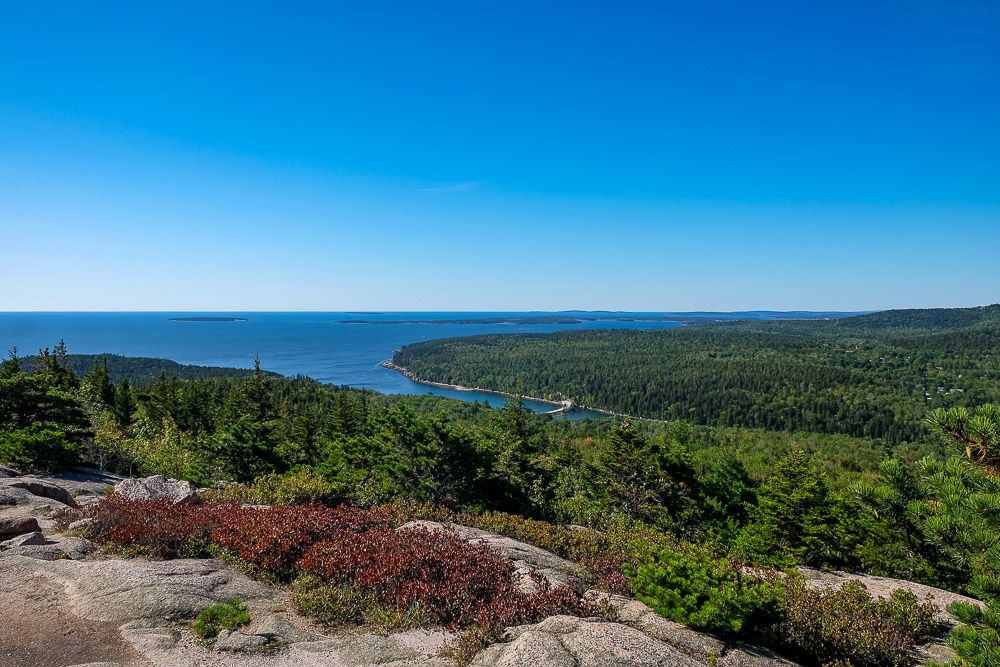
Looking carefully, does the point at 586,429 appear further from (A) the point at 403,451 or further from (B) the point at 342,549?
(B) the point at 342,549

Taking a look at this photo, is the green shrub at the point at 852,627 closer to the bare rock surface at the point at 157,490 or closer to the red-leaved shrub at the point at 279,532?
the red-leaved shrub at the point at 279,532

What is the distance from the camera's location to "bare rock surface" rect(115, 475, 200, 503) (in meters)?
15.1

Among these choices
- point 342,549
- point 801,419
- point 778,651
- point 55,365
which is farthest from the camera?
point 801,419

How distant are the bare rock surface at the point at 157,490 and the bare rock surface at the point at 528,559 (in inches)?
301

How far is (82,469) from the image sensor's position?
77.0ft

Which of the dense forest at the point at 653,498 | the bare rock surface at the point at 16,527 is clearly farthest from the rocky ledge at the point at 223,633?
the bare rock surface at the point at 16,527

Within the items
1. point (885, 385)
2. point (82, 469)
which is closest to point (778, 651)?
point (82, 469)

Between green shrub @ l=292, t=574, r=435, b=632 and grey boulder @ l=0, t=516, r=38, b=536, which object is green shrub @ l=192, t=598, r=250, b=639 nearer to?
green shrub @ l=292, t=574, r=435, b=632

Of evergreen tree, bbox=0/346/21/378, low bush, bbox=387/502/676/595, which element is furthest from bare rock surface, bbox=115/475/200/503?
evergreen tree, bbox=0/346/21/378

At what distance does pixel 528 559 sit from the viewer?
11016 mm

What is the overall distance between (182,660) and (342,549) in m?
3.02

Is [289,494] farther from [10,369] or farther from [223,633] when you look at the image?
[10,369]

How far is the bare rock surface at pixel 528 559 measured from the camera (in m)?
9.80

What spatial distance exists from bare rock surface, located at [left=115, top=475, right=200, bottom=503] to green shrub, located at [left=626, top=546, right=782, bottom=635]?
13.6 meters
